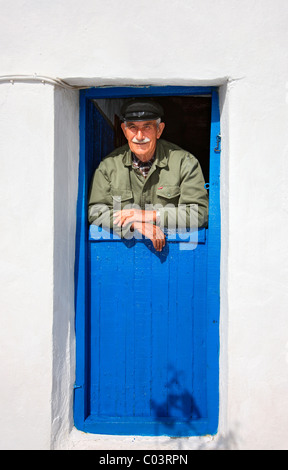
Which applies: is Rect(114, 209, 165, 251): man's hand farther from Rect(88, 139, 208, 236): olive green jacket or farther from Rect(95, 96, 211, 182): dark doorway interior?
Rect(95, 96, 211, 182): dark doorway interior

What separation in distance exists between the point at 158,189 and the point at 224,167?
576 millimetres

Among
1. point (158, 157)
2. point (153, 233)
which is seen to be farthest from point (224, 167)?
point (153, 233)

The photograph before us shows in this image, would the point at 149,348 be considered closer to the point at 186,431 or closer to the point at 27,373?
the point at 186,431

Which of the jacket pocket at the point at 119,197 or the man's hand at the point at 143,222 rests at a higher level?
Answer: the jacket pocket at the point at 119,197

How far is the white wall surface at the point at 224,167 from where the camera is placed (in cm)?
227

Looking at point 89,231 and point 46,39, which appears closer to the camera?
point 46,39

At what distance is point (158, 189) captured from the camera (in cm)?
275

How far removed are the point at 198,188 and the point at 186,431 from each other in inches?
74.3

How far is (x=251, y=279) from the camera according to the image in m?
2.33

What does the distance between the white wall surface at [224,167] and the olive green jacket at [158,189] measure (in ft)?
1.03

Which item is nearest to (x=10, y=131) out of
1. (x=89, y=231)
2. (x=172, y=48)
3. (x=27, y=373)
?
(x=89, y=231)

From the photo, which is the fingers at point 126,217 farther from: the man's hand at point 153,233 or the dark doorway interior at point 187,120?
the dark doorway interior at point 187,120

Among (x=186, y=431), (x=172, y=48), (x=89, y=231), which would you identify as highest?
(x=172, y=48)

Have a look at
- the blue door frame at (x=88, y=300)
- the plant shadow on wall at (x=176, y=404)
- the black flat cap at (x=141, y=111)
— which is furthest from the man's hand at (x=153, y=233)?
the plant shadow on wall at (x=176, y=404)
